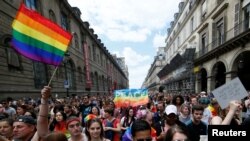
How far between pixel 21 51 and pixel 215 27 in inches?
942

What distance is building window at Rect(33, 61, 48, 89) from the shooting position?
16.6 meters

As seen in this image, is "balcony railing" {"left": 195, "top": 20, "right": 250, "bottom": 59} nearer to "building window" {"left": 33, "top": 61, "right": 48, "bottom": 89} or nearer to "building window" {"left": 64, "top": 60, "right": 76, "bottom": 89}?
"building window" {"left": 33, "top": 61, "right": 48, "bottom": 89}

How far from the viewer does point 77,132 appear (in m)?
3.91

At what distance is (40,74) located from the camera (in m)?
17.3

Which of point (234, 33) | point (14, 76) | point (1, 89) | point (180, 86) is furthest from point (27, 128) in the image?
point (180, 86)

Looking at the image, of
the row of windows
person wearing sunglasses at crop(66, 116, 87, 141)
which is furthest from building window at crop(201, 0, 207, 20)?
person wearing sunglasses at crop(66, 116, 87, 141)

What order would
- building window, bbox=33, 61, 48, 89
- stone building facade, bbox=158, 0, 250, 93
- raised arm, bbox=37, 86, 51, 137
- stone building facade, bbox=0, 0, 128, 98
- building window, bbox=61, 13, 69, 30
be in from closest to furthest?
1. raised arm, bbox=37, 86, 51, 137
2. stone building facade, bbox=0, 0, 128, 98
3. building window, bbox=33, 61, 48, 89
4. stone building facade, bbox=158, 0, 250, 93
5. building window, bbox=61, 13, 69, 30

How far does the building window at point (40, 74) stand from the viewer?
54.3 feet

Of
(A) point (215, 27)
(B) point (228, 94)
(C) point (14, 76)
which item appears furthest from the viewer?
(A) point (215, 27)

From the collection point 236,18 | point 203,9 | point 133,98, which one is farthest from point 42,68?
point 203,9

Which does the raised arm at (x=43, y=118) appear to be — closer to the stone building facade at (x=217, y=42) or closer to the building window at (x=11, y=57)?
the building window at (x=11, y=57)

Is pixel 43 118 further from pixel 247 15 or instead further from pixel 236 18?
pixel 236 18

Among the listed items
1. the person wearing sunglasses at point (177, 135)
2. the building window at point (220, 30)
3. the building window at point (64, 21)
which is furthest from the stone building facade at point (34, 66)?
the building window at point (220, 30)

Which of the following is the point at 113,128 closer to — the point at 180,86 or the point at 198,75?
the point at 198,75
